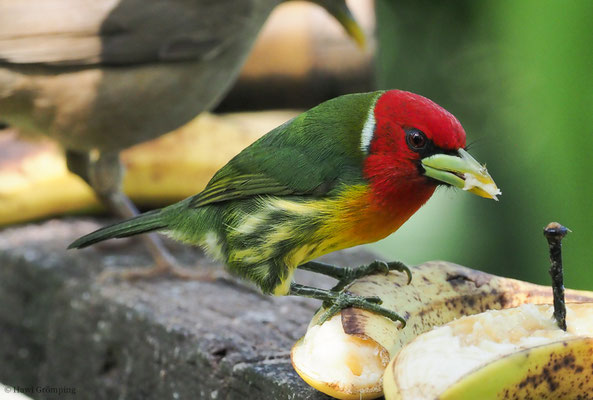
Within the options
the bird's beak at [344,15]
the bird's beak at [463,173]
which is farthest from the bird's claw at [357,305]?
the bird's beak at [344,15]

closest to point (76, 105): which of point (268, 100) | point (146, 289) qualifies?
point (146, 289)

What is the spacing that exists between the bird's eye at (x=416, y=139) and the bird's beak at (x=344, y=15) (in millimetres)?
1933

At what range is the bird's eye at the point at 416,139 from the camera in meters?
1.63

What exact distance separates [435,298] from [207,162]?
193 cm

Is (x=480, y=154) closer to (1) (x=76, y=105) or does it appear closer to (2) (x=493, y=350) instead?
(1) (x=76, y=105)

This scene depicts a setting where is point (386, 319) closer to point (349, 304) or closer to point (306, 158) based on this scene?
point (349, 304)

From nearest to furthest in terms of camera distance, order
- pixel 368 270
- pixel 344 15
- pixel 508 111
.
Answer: pixel 368 270
pixel 344 15
pixel 508 111

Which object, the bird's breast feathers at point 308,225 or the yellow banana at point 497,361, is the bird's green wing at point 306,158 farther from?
the yellow banana at point 497,361

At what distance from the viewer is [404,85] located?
4289mm

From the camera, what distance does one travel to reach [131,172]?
354 cm

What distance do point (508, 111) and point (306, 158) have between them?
225cm

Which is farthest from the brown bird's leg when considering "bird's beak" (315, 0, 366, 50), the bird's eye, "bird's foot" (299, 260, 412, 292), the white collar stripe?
the bird's eye

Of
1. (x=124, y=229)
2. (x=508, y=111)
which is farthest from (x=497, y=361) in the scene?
(x=508, y=111)

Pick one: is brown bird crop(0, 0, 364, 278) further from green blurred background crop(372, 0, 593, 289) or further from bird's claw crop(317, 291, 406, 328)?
bird's claw crop(317, 291, 406, 328)
